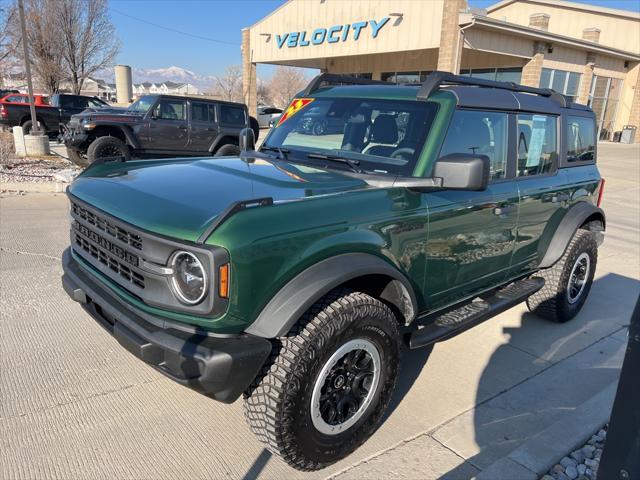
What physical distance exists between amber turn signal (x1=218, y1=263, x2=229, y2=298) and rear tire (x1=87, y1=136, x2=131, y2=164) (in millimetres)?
8689

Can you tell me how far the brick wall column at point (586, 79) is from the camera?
22203 millimetres

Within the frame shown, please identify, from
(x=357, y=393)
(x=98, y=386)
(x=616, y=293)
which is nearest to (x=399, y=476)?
(x=357, y=393)

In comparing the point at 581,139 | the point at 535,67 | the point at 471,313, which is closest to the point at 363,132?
the point at 471,313

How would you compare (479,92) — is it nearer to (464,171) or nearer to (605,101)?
(464,171)

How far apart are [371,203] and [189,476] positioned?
1705mm

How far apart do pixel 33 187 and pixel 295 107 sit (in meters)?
6.72

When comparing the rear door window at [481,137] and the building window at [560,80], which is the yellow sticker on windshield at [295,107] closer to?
the rear door window at [481,137]

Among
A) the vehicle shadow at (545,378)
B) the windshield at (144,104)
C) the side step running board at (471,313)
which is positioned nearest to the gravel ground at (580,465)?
the vehicle shadow at (545,378)

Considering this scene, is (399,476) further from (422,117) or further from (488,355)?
(422,117)

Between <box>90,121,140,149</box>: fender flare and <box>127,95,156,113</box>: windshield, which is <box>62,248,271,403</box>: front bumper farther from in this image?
<box>127,95,156,113</box>: windshield

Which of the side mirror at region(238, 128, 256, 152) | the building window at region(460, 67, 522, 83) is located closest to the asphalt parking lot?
the side mirror at region(238, 128, 256, 152)

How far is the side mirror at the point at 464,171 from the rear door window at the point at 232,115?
10.0 metres

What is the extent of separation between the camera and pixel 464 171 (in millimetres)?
2758

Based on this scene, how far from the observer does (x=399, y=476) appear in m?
2.60
